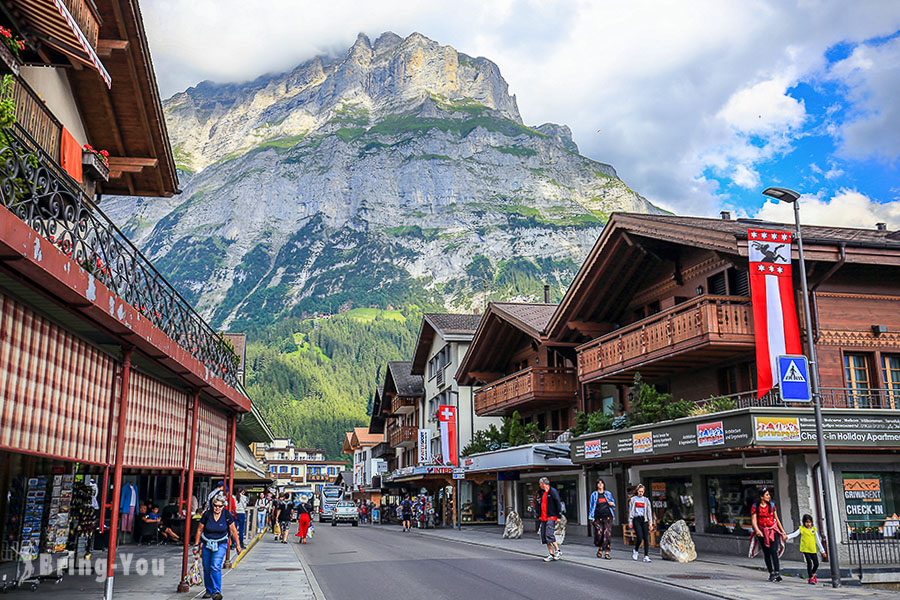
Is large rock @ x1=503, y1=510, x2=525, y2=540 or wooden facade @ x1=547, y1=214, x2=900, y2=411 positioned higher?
wooden facade @ x1=547, y1=214, x2=900, y2=411

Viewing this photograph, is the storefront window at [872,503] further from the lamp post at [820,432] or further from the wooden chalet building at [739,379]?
the lamp post at [820,432]

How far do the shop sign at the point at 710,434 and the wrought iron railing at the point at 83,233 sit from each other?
11.4m

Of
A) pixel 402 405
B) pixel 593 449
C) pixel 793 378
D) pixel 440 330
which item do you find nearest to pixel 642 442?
pixel 593 449

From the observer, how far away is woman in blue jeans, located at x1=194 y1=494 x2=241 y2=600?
12.3m

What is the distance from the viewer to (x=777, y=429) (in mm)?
17078

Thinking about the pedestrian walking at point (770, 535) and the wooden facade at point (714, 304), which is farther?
the wooden facade at point (714, 304)

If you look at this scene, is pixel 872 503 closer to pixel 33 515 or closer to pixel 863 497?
pixel 863 497

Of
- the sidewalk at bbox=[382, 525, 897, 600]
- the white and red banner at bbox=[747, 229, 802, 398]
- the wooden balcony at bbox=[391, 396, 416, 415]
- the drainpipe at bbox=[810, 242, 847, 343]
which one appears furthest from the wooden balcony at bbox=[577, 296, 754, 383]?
the wooden balcony at bbox=[391, 396, 416, 415]

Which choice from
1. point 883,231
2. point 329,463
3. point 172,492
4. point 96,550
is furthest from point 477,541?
point 329,463

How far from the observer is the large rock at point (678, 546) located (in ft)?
62.0

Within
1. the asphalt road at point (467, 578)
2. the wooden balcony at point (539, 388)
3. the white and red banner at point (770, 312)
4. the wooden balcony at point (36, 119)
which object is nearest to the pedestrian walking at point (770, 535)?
the asphalt road at point (467, 578)

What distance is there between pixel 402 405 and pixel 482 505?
18.1 meters

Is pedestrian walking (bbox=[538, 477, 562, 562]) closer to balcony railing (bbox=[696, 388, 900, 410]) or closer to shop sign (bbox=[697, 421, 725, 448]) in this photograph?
shop sign (bbox=[697, 421, 725, 448])

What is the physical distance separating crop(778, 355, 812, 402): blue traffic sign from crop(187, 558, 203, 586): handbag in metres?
12.5
